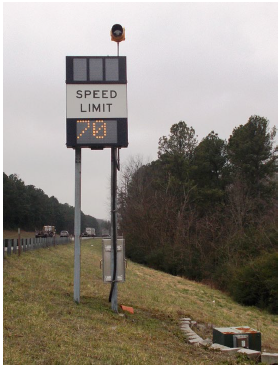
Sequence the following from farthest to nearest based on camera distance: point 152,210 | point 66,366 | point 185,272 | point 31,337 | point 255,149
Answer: point 255,149 < point 152,210 < point 185,272 < point 31,337 < point 66,366

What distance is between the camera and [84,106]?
10617 mm

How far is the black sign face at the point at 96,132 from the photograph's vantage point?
10.5m

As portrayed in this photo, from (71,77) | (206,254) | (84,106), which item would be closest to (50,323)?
(84,106)

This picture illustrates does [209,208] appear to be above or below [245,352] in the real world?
above

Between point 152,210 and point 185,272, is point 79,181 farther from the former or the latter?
point 152,210

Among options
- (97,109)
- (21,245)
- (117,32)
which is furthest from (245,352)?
(21,245)

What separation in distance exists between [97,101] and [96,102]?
0.12 ft

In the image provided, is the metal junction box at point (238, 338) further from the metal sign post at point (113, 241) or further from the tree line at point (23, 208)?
the tree line at point (23, 208)

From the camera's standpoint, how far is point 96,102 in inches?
420

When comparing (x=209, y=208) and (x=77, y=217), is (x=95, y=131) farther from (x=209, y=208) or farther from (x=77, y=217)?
(x=209, y=208)

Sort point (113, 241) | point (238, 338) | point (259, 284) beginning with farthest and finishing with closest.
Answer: point (259, 284), point (113, 241), point (238, 338)

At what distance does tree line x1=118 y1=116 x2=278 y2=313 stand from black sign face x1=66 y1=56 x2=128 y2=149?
17.4m

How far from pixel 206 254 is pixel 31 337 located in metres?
33.3

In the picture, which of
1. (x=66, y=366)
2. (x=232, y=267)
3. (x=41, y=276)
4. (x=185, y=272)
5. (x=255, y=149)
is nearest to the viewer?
(x=66, y=366)
